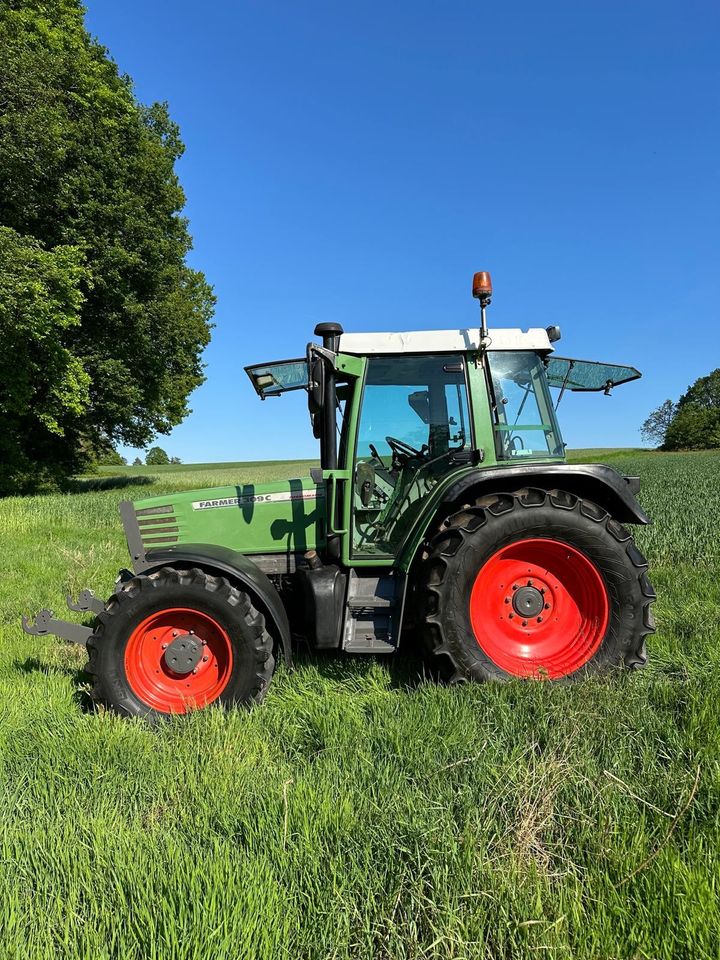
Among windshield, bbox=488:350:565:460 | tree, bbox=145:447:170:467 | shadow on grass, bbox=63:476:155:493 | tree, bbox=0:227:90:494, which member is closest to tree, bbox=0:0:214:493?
tree, bbox=0:227:90:494

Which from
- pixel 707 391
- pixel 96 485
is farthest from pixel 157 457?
pixel 707 391

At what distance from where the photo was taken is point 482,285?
3.04 meters

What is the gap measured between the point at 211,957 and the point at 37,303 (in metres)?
13.3

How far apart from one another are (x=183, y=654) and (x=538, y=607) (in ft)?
6.37

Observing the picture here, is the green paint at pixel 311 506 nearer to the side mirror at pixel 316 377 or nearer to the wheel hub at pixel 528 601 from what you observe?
the side mirror at pixel 316 377

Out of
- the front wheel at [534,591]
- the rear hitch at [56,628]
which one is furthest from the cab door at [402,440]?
the rear hitch at [56,628]

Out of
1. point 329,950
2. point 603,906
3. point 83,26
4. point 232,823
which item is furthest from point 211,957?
point 83,26

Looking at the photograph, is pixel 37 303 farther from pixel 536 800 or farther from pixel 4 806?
pixel 536 800

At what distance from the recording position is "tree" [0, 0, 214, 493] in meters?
12.4

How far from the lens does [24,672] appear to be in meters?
3.47

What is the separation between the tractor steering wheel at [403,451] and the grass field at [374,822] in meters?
1.29

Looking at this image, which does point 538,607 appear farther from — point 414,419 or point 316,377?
point 316,377

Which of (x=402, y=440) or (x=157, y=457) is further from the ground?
(x=157, y=457)

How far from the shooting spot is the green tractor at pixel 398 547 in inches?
112
